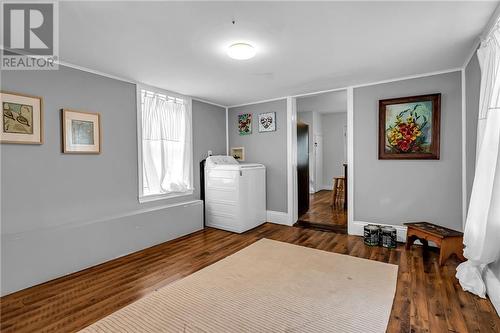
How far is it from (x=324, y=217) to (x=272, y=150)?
170 centimetres

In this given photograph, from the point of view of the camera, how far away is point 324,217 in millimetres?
4906

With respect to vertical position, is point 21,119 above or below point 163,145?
above

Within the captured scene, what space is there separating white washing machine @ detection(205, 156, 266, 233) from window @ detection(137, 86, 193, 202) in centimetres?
41

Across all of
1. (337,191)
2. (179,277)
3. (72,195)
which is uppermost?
(72,195)

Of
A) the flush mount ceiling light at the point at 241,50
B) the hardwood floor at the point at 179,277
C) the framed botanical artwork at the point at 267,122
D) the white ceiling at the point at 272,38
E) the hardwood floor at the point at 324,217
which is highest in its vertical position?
the white ceiling at the point at 272,38

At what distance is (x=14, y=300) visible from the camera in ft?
7.25

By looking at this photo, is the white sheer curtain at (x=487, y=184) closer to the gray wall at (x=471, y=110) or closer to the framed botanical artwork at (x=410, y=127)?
the gray wall at (x=471, y=110)

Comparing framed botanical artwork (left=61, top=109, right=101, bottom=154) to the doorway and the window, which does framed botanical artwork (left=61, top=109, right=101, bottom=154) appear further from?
the doorway

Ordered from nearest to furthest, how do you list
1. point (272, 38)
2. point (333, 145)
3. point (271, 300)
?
point (271, 300) < point (272, 38) < point (333, 145)

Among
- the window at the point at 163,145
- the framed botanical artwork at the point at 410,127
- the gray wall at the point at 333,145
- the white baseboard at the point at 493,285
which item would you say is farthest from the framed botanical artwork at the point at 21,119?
the gray wall at the point at 333,145

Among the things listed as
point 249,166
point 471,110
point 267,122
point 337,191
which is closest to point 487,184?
point 471,110

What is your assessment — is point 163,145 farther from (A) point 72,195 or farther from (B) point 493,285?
(B) point 493,285

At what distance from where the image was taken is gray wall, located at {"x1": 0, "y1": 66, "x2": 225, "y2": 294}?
2404 millimetres

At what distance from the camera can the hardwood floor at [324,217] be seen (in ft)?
14.2
